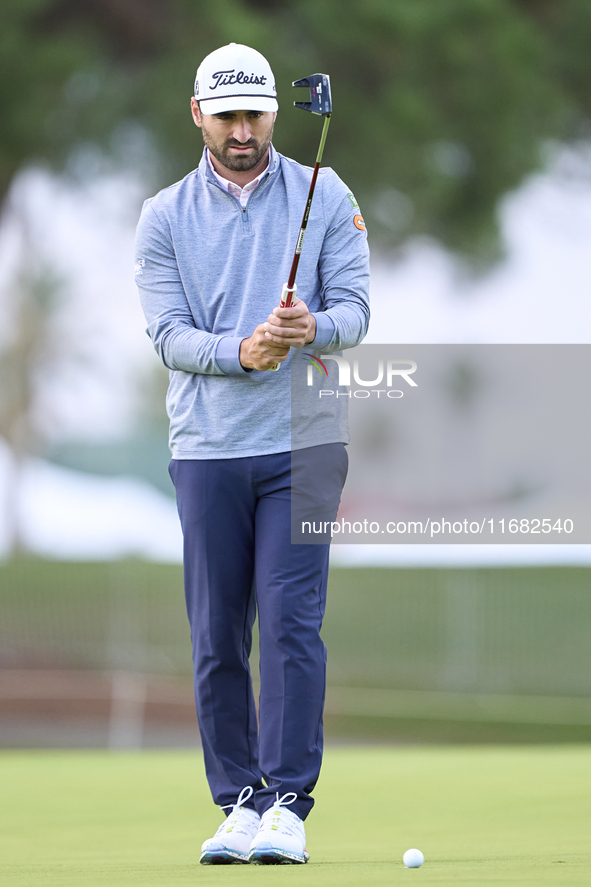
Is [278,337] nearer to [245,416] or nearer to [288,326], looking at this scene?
[288,326]

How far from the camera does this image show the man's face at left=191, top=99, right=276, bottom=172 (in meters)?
2.58

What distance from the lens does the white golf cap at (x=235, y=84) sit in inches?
100

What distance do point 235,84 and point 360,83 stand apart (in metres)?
6.95

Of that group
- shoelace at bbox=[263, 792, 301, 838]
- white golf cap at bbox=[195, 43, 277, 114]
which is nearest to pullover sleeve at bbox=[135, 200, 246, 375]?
white golf cap at bbox=[195, 43, 277, 114]

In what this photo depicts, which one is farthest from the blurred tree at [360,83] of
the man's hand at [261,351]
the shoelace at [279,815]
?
the shoelace at [279,815]

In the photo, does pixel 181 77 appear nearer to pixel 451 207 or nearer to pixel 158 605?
pixel 451 207

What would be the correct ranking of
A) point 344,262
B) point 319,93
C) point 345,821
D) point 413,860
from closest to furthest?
1. point 413,860
2. point 319,93
3. point 344,262
4. point 345,821

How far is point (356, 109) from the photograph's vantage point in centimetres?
920

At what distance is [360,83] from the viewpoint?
924 cm

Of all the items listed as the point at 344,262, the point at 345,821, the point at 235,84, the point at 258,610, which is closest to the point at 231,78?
the point at 235,84

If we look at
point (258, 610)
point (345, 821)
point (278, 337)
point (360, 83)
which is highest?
point (360, 83)

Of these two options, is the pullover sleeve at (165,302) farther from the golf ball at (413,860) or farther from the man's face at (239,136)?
the golf ball at (413,860)

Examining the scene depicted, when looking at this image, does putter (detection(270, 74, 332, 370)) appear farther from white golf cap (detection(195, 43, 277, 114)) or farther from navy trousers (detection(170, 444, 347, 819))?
navy trousers (detection(170, 444, 347, 819))

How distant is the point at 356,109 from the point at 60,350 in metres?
5.43
